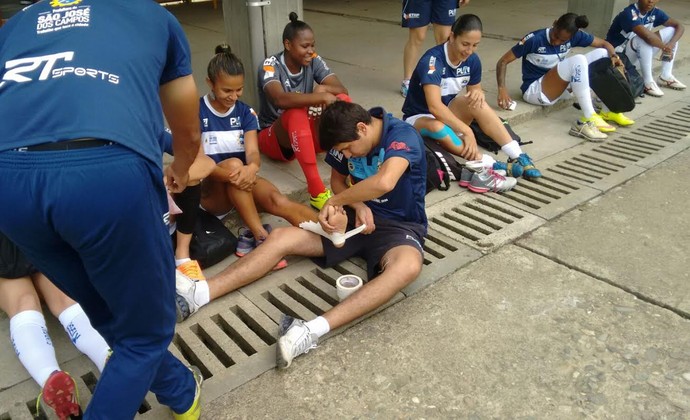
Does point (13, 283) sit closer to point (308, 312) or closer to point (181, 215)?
point (181, 215)

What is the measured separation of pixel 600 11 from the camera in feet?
24.7

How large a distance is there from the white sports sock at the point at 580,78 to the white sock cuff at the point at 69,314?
4421 millimetres

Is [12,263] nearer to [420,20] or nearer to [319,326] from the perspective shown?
[319,326]

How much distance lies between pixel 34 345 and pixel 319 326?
3.78 feet

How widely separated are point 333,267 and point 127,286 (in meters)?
1.65

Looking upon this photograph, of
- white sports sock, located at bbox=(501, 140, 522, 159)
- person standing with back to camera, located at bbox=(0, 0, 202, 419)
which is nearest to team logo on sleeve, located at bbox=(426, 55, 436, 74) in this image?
white sports sock, located at bbox=(501, 140, 522, 159)

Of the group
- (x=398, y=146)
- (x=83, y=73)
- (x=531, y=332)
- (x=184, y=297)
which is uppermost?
(x=83, y=73)

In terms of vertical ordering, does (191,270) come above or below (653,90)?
below

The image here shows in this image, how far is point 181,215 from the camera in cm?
303

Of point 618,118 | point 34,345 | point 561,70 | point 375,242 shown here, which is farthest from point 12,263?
A: point 618,118

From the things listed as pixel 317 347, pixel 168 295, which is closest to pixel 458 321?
pixel 317 347

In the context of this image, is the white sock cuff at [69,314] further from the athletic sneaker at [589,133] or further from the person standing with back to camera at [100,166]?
the athletic sneaker at [589,133]

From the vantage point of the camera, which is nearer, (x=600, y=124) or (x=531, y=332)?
(x=531, y=332)

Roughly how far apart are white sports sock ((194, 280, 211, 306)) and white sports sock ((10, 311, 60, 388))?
650 millimetres
